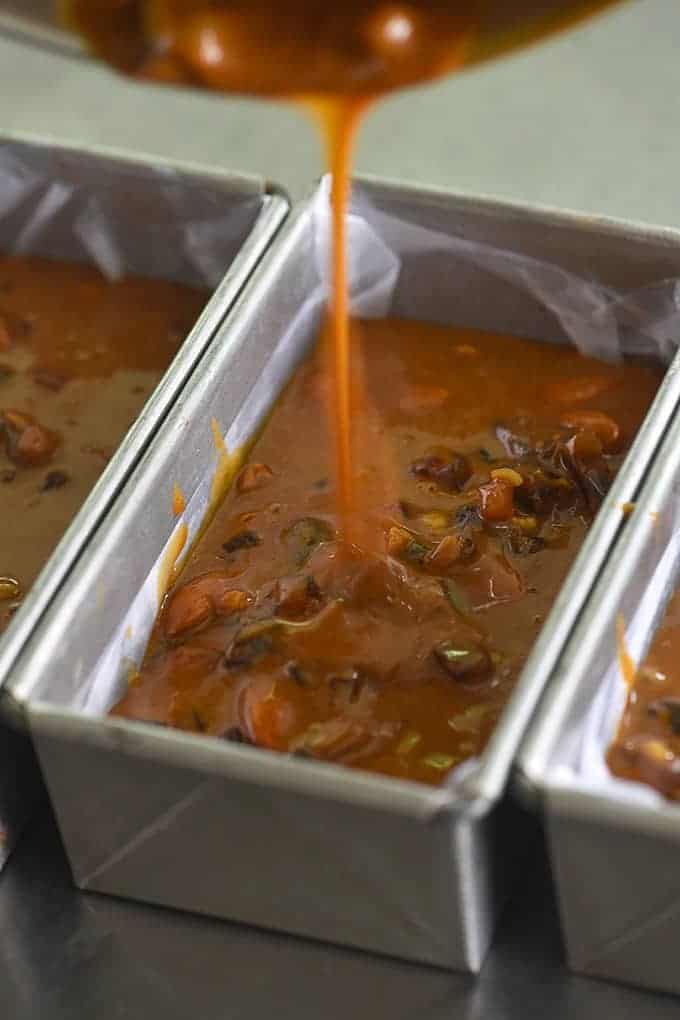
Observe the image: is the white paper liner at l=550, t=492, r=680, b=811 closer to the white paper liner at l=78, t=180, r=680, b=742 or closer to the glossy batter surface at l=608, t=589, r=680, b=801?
the glossy batter surface at l=608, t=589, r=680, b=801

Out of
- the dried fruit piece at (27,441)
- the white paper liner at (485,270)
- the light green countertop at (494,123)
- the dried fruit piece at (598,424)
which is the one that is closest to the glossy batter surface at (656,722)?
the dried fruit piece at (598,424)

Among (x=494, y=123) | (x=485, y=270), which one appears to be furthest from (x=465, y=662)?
(x=494, y=123)

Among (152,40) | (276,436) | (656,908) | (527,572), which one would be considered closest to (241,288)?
(276,436)

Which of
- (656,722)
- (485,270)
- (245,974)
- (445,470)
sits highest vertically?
(485,270)

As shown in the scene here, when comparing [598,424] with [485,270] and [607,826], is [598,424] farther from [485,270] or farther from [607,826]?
[607,826]

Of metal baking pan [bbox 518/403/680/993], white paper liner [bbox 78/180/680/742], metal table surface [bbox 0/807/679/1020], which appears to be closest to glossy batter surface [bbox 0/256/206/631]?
white paper liner [bbox 78/180/680/742]

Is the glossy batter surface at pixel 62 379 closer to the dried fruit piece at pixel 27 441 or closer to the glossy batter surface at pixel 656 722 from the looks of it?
the dried fruit piece at pixel 27 441
